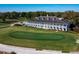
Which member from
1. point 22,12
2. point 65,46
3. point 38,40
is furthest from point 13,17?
point 65,46

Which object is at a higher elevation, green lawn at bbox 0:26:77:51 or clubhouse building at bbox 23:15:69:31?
clubhouse building at bbox 23:15:69:31

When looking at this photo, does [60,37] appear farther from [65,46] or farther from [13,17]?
[13,17]

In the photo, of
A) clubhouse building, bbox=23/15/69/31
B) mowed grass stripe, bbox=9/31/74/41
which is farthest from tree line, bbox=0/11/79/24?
mowed grass stripe, bbox=9/31/74/41

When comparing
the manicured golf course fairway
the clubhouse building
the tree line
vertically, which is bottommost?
the manicured golf course fairway

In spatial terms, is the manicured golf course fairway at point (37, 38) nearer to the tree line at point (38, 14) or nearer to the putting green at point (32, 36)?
the putting green at point (32, 36)

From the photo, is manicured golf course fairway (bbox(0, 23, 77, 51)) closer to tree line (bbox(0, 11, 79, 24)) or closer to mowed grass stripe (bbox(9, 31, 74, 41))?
mowed grass stripe (bbox(9, 31, 74, 41))

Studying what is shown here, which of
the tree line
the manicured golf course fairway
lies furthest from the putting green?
the tree line
